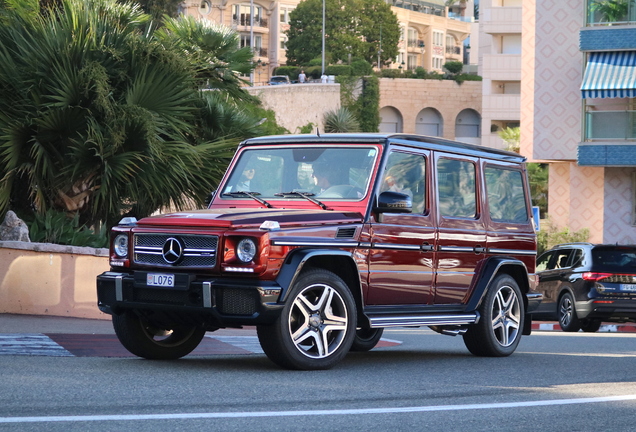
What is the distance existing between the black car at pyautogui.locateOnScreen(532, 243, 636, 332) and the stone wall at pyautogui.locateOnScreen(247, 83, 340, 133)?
5893cm

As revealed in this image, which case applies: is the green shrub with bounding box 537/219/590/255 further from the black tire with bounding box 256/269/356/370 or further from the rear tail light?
the black tire with bounding box 256/269/356/370

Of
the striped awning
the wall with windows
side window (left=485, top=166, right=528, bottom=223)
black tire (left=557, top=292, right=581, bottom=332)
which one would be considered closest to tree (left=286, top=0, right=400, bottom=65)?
the wall with windows

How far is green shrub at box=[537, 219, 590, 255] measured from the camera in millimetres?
36812

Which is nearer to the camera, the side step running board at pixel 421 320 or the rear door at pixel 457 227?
the side step running board at pixel 421 320

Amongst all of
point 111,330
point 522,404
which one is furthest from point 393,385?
point 111,330

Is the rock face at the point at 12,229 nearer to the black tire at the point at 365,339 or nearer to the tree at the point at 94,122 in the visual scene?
the tree at the point at 94,122

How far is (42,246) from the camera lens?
1451cm

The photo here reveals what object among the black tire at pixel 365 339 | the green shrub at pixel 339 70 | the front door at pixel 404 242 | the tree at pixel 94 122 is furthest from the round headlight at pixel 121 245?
the green shrub at pixel 339 70

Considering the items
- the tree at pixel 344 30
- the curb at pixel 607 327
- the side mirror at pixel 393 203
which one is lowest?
the curb at pixel 607 327

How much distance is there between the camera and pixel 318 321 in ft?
28.7

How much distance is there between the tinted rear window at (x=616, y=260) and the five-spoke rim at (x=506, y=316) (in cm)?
845

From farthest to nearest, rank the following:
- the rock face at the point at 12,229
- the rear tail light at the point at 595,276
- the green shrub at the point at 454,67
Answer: the green shrub at the point at 454,67, the rear tail light at the point at 595,276, the rock face at the point at 12,229

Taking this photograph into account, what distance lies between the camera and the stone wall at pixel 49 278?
14.3 m

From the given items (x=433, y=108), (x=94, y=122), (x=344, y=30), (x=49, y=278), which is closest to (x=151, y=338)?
(x=49, y=278)
